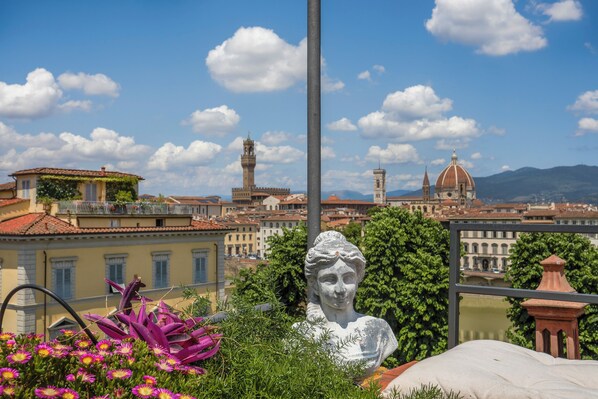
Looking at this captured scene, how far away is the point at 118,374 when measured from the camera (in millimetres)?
1588

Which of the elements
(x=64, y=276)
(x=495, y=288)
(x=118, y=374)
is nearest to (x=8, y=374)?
(x=118, y=374)

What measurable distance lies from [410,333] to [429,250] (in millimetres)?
2584

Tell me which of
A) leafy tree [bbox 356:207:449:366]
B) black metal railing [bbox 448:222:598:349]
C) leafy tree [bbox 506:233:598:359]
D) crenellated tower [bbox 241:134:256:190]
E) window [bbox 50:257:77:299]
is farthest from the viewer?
crenellated tower [bbox 241:134:256:190]

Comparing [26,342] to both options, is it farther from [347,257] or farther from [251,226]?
[251,226]

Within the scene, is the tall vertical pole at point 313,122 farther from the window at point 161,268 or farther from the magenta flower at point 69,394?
the window at point 161,268

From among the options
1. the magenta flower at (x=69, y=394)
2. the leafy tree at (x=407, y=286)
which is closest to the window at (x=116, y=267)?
the leafy tree at (x=407, y=286)

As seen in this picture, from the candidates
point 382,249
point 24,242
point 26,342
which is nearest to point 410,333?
point 382,249

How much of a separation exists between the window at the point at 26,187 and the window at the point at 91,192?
2.38m

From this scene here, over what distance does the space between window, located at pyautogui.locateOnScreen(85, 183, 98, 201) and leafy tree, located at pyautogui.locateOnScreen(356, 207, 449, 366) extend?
1460 centimetres

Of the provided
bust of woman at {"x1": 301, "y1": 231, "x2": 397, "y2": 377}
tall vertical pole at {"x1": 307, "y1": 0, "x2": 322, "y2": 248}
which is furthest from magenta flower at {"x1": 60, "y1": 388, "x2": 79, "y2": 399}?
tall vertical pole at {"x1": 307, "y1": 0, "x2": 322, "y2": 248}

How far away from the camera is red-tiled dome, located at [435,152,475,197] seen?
139750 mm

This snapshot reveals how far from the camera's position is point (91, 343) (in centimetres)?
198

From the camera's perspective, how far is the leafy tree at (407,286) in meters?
16.0

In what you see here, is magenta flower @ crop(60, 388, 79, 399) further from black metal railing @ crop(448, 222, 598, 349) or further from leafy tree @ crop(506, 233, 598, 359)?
leafy tree @ crop(506, 233, 598, 359)
